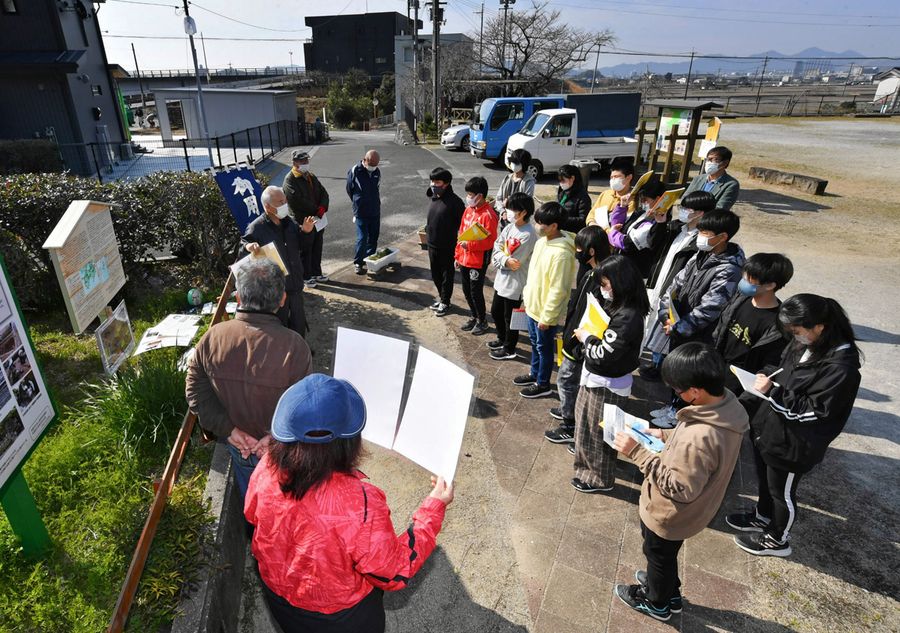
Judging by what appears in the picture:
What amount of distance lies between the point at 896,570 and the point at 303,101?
58.1 metres

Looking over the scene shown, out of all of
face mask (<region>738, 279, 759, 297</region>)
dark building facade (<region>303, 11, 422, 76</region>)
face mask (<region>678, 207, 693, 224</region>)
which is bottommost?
face mask (<region>738, 279, 759, 297</region>)

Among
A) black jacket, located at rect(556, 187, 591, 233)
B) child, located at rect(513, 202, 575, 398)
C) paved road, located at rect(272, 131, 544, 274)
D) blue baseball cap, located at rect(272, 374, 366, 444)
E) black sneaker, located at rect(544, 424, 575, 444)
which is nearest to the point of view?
blue baseball cap, located at rect(272, 374, 366, 444)

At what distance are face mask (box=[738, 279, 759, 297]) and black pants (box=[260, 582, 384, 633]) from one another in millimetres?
3242

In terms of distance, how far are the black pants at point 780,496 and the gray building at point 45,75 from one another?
59.6 feet

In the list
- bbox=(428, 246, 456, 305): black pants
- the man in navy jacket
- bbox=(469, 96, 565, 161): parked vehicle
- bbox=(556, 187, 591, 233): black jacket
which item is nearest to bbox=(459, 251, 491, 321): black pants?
bbox=(428, 246, 456, 305): black pants

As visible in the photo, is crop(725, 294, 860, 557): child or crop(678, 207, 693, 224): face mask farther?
crop(678, 207, 693, 224): face mask

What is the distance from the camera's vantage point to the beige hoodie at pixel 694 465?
2.35m

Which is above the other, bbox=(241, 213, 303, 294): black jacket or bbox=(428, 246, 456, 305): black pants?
bbox=(241, 213, 303, 294): black jacket

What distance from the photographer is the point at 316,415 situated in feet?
5.27

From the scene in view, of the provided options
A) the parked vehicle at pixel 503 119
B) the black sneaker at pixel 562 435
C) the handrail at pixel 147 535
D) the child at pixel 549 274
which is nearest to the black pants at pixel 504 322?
the child at pixel 549 274

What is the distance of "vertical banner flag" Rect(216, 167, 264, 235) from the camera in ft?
17.9

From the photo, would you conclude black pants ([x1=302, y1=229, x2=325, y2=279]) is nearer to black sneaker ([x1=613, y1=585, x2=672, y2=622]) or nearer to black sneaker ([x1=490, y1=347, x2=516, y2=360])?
black sneaker ([x1=490, y1=347, x2=516, y2=360])

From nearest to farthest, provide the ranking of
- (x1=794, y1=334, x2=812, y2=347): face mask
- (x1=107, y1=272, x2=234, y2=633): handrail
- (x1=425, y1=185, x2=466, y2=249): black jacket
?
(x1=107, y1=272, x2=234, y2=633): handrail < (x1=794, y1=334, x2=812, y2=347): face mask < (x1=425, y1=185, x2=466, y2=249): black jacket

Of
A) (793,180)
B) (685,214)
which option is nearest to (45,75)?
(685,214)
